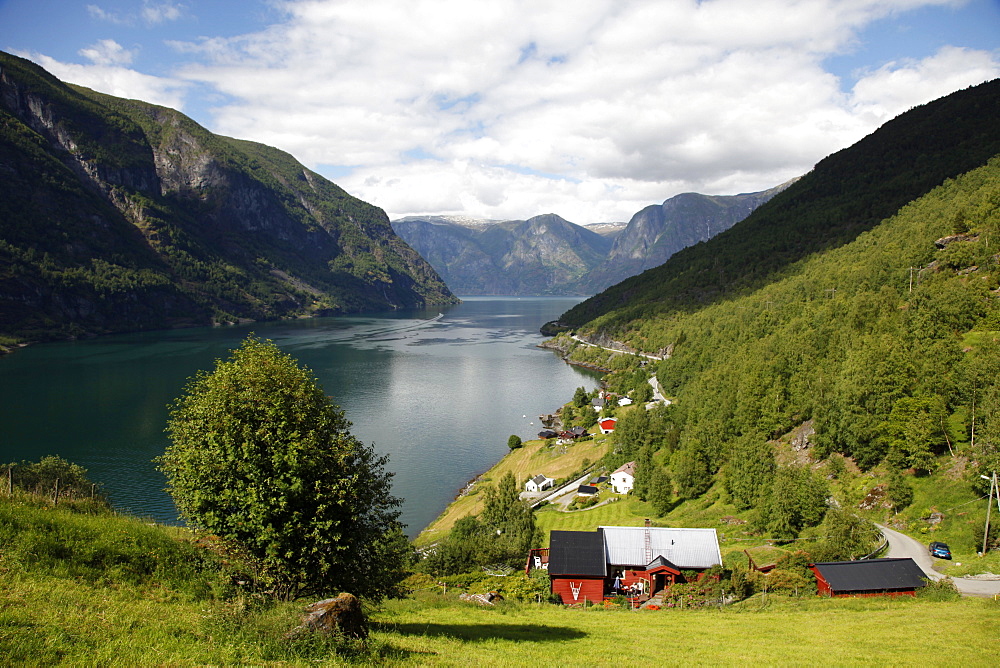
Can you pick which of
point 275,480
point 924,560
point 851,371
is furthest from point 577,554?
point 851,371

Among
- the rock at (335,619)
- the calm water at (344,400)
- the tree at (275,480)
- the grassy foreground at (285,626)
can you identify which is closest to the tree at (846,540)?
the grassy foreground at (285,626)

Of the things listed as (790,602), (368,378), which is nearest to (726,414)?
(790,602)

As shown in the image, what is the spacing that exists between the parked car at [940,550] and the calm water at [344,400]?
116 feet

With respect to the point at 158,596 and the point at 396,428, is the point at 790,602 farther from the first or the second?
the point at 396,428

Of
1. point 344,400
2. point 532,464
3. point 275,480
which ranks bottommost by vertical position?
point 532,464

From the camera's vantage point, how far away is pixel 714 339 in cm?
8712

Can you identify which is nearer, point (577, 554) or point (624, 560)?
point (577, 554)

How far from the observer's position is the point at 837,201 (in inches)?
5261

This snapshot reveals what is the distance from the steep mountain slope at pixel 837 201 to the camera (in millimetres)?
112994

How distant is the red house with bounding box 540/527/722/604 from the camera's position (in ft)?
94.6

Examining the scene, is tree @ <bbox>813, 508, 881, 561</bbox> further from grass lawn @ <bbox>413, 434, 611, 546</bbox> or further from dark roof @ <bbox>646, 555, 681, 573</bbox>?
grass lawn @ <bbox>413, 434, 611, 546</bbox>

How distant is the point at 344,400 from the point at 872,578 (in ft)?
256

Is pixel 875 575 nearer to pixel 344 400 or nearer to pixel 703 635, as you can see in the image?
pixel 703 635

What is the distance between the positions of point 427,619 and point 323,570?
5355 mm
